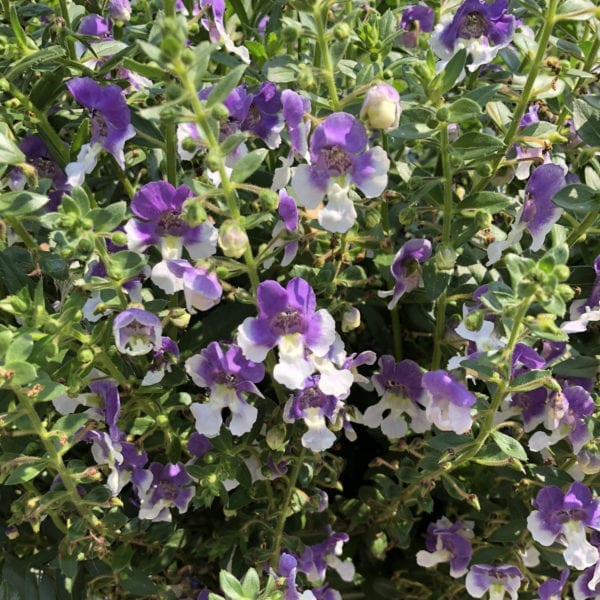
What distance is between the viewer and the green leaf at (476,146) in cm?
137

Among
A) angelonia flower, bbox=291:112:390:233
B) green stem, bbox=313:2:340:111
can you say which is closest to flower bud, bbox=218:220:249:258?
angelonia flower, bbox=291:112:390:233

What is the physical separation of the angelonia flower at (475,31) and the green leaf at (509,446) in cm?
66

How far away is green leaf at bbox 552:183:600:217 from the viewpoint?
1.41 meters

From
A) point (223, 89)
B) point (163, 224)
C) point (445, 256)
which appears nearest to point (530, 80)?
point (445, 256)

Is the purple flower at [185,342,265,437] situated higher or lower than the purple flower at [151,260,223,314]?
lower

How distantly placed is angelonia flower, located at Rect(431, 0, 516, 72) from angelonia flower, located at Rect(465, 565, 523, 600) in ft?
3.10

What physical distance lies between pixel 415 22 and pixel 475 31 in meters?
0.23

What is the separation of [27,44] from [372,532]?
1206 millimetres

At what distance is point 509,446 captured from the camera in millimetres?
1399

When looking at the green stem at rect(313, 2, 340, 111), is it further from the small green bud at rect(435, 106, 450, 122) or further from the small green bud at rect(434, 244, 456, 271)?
the small green bud at rect(434, 244, 456, 271)

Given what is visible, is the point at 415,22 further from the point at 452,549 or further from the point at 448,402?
the point at 452,549

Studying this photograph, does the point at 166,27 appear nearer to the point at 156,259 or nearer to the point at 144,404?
the point at 156,259

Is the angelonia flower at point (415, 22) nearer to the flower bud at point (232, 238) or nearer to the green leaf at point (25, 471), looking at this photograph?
the flower bud at point (232, 238)

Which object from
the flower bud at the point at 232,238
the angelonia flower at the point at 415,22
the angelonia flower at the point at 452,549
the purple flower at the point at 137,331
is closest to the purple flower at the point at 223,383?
the purple flower at the point at 137,331
